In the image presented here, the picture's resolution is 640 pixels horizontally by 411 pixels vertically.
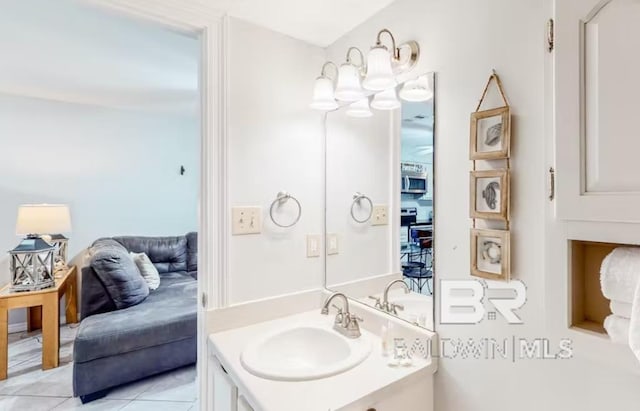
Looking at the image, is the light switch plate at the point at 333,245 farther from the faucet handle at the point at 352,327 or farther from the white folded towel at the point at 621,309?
the white folded towel at the point at 621,309

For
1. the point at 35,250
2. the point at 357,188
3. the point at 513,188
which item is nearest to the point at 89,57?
the point at 35,250

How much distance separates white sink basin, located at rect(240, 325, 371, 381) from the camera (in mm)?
1100

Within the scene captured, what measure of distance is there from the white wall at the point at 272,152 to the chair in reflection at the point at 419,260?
52 cm

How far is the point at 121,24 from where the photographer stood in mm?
1917

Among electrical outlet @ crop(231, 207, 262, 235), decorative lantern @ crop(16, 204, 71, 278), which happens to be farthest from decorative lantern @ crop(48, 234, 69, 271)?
electrical outlet @ crop(231, 207, 262, 235)

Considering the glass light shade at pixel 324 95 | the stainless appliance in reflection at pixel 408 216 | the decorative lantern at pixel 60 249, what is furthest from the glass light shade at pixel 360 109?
the decorative lantern at pixel 60 249

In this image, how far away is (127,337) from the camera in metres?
2.29

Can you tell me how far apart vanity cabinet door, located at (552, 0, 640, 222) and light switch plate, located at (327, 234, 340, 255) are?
1.10 metres

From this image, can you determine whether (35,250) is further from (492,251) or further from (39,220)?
(492,251)

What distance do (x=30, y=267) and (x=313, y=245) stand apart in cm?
254

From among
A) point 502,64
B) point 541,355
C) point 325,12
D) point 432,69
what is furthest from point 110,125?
point 541,355

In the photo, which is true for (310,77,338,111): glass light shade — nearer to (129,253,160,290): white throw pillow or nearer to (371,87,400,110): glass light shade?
(371,87,400,110): glass light shade

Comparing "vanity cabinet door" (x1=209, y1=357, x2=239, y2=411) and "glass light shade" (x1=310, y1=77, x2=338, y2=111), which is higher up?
"glass light shade" (x1=310, y1=77, x2=338, y2=111)

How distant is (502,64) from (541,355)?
32.5 inches
